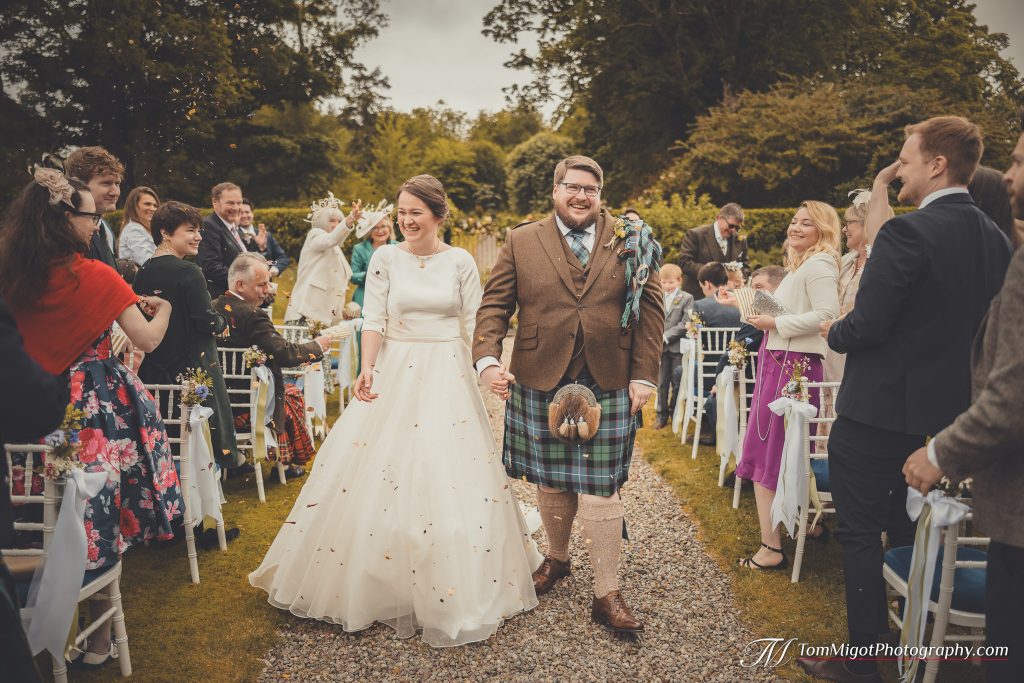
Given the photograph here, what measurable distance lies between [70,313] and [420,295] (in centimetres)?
167

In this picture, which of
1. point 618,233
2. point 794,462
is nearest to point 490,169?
point 618,233

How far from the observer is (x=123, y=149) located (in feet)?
75.4

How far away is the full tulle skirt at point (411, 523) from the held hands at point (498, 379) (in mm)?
357

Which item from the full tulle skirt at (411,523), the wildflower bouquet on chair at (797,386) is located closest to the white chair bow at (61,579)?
the full tulle skirt at (411,523)

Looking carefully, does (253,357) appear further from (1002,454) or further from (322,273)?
(1002,454)

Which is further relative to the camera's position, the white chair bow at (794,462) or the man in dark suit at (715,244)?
the man in dark suit at (715,244)

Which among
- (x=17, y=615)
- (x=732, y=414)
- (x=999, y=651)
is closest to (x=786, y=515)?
(x=732, y=414)

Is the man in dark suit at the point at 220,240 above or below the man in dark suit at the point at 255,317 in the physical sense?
above

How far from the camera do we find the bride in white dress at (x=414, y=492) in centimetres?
334

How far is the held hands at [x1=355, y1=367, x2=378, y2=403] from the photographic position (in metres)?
3.61

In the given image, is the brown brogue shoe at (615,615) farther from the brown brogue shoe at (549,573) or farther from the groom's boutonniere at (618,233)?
the groom's boutonniere at (618,233)

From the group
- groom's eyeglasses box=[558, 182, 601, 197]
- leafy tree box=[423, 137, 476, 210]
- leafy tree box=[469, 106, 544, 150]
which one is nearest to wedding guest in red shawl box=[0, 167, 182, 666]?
groom's eyeglasses box=[558, 182, 601, 197]

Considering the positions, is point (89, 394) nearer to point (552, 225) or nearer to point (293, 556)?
point (293, 556)

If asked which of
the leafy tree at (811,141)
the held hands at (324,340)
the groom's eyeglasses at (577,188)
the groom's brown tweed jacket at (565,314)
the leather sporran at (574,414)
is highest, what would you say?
the leafy tree at (811,141)
